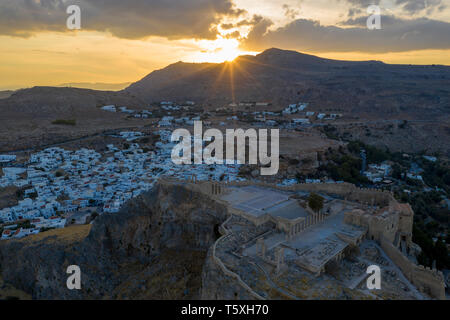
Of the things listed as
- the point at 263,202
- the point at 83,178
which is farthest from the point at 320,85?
the point at 263,202

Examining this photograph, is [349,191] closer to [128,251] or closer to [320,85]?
[128,251]

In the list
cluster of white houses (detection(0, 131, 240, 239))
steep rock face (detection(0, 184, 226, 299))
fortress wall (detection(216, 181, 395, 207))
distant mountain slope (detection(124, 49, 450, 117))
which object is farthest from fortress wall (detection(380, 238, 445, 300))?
distant mountain slope (detection(124, 49, 450, 117))

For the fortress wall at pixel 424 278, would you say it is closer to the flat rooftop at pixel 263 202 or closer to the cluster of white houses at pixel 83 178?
the flat rooftop at pixel 263 202

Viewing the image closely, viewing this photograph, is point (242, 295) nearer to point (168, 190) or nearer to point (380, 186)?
point (168, 190)

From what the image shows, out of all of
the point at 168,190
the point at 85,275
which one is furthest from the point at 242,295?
the point at 85,275

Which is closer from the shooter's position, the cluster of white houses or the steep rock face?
the steep rock face

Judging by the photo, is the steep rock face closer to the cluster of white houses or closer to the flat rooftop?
the flat rooftop
